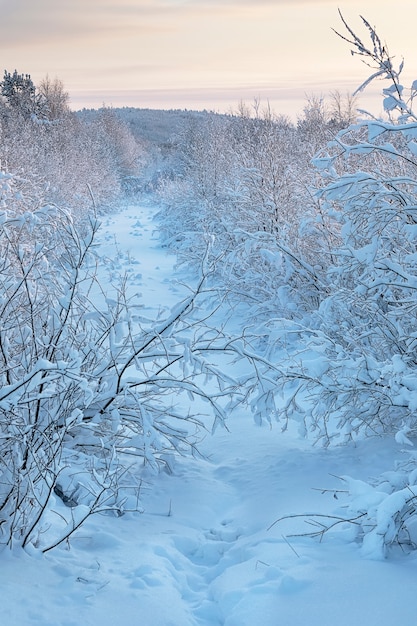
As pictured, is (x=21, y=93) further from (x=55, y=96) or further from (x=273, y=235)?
(x=273, y=235)

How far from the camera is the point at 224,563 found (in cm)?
459

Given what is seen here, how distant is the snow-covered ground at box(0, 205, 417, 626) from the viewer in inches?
143

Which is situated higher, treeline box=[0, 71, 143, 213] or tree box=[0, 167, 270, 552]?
treeline box=[0, 71, 143, 213]

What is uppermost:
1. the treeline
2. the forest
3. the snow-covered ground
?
the treeline

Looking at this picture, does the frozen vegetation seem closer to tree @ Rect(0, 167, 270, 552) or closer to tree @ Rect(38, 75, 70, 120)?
tree @ Rect(0, 167, 270, 552)

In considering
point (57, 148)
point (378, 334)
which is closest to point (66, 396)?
point (378, 334)

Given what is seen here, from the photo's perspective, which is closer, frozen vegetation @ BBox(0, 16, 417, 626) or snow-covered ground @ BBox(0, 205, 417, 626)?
snow-covered ground @ BBox(0, 205, 417, 626)

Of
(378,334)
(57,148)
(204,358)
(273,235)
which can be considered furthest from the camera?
(57,148)

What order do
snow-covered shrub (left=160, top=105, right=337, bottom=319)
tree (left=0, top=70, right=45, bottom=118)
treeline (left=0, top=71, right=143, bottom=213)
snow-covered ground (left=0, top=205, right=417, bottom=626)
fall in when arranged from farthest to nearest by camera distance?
tree (left=0, top=70, right=45, bottom=118) → treeline (left=0, top=71, right=143, bottom=213) → snow-covered shrub (left=160, top=105, right=337, bottom=319) → snow-covered ground (left=0, top=205, right=417, bottom=626)

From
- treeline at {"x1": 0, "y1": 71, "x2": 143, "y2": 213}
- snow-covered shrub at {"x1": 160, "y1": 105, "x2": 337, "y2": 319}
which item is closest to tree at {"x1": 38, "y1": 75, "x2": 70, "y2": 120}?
treeline at {"x1": 0, "y1": 71, "x2": 143, "y2": 213}

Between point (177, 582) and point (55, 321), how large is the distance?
2054 mm

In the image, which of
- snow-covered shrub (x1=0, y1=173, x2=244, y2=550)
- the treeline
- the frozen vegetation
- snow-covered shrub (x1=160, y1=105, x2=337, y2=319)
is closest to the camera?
the frozen vegetation

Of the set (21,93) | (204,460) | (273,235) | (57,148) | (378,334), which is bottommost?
(204,460)

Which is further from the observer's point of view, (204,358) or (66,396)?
(204,358)
